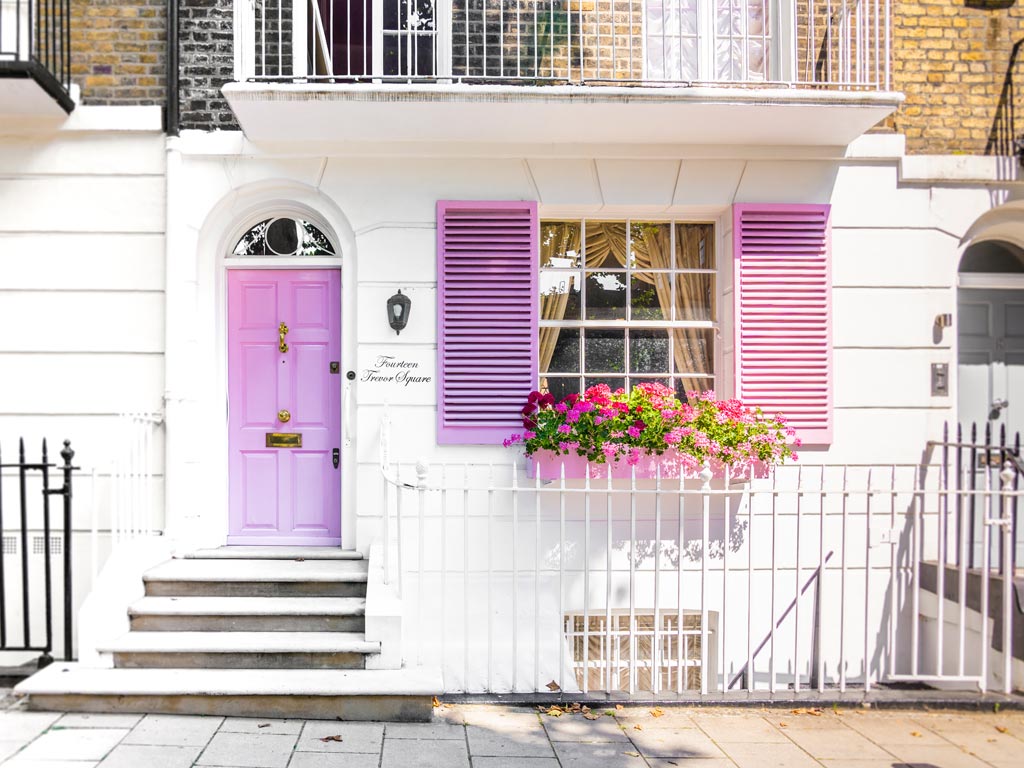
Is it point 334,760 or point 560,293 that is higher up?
point 560,293

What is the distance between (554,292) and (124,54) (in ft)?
12.6

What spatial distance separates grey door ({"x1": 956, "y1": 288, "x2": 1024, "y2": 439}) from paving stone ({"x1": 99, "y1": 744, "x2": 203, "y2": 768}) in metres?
6.36

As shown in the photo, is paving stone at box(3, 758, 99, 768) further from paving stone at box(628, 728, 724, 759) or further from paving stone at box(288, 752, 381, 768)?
paving stone at box(628, 728, 724, 759)

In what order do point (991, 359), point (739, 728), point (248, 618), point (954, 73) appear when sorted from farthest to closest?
point (991, 359), point (954, 73), point (248, 618), point (739, 728)

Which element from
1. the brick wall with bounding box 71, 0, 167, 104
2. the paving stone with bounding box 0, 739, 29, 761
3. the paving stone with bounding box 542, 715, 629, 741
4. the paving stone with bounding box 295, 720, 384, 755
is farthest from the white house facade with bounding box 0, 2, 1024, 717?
the paving stone with bounding box 0, 739, 29, 761

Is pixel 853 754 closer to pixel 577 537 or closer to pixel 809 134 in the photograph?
pixel 577 537

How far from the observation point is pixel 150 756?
408cm

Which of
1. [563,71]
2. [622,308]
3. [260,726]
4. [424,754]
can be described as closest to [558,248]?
[622,308]

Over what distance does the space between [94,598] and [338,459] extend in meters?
2.03

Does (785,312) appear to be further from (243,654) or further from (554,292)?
(243,654)

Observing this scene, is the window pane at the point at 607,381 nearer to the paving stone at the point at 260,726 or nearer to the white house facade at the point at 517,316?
→ the white house facade at the point at 517,316

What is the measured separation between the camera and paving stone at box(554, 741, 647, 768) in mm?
4152

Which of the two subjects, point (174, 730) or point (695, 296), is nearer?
point (174, 730)

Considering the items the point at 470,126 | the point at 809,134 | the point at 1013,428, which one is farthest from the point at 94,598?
the point at 1013,428
